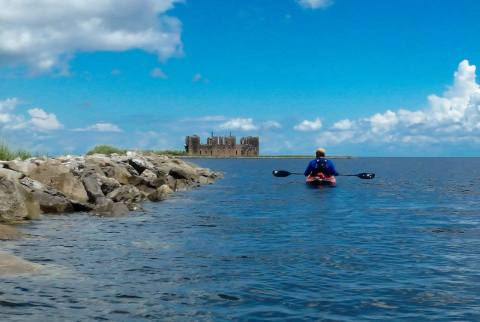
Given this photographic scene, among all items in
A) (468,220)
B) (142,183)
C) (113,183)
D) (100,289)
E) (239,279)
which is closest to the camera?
(100,289)

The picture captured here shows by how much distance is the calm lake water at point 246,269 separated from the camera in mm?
9023

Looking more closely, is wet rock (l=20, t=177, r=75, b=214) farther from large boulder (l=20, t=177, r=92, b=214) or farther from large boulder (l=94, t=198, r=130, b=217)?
large boulder (l=94, t=198, r=130, b=217)

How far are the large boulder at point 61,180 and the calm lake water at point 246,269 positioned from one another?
3.01 meters

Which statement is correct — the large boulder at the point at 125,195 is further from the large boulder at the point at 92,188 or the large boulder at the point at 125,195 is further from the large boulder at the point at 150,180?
the large boulder at the point at 150,180

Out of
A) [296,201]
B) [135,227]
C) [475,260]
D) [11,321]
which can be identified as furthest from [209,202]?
[11,321]

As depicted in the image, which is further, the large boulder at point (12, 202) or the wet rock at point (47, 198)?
the wet rock at point (47, 198)

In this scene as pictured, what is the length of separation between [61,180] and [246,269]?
14672 millimetres

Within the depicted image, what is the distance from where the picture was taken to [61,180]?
24.3m

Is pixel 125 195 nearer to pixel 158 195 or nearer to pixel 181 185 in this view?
pixel 158 195

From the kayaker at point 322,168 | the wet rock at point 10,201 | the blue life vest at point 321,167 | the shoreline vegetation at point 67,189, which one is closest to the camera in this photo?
the wet rock at point 10,201

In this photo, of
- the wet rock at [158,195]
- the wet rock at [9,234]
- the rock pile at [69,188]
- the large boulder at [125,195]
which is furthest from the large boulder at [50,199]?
the wet rock at [158,195]

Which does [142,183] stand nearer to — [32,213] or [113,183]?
[113,183]

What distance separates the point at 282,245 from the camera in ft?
51.4

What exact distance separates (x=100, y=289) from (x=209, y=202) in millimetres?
20240
